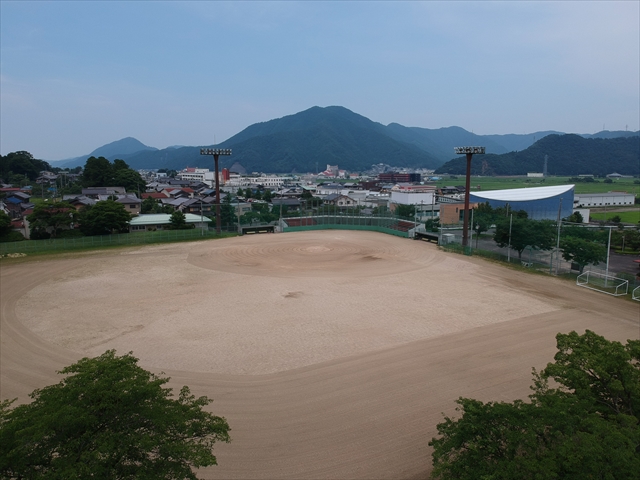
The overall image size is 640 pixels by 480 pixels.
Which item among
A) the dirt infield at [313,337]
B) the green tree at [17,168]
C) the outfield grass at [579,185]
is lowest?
the dirt infield at [313,337]

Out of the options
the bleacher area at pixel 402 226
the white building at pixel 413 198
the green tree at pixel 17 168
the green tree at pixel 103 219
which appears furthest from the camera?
the green tree at pixel 17 168

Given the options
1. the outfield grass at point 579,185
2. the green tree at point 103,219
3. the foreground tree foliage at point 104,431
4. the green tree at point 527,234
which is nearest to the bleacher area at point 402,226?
the green tree at point 527,234

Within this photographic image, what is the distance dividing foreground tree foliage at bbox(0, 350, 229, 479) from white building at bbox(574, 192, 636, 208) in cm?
7228

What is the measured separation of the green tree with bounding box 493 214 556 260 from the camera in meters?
26.7

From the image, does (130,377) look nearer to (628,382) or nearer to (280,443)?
(280,443)

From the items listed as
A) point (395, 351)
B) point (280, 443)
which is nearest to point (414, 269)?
point (395, 351)

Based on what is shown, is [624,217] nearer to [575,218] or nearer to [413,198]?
[575,218]

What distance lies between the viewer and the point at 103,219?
3525 cm

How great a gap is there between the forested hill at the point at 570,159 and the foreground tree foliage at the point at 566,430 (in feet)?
600

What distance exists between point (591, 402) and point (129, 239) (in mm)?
36286

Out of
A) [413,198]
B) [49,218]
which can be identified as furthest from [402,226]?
[49,218]

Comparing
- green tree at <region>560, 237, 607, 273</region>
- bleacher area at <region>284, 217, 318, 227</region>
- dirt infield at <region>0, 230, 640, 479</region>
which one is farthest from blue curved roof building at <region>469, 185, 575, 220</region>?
dirt infield at <region>0, 230, 640, 479</region>

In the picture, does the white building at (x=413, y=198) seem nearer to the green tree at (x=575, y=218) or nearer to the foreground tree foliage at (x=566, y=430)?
the green tree at (x=575, y=218)

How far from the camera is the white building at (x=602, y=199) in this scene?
215 ft
